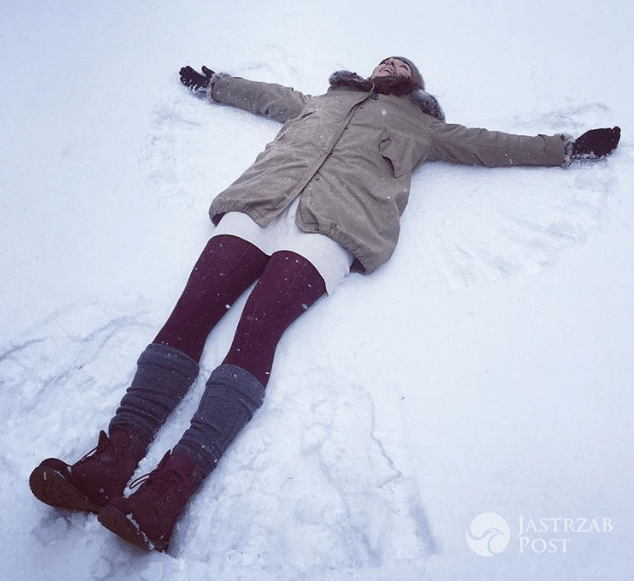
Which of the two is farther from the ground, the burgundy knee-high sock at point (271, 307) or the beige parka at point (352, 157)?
the beige parka at point (352, 157)

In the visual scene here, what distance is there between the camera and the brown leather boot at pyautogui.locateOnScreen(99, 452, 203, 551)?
39.9 inches

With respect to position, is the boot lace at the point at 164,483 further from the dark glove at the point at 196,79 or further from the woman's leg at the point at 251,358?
the dark glove at the point at 196,79

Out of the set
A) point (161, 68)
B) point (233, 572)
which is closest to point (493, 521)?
point (233, 572)

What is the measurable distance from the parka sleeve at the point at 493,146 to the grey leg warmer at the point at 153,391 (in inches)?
50.1

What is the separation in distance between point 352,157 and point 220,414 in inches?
38.4

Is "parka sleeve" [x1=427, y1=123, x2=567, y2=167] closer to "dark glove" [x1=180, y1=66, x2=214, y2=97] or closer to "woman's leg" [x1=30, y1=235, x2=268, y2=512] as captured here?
"woman's leg" [x1=30, y1=235, x2=268, y2=512]

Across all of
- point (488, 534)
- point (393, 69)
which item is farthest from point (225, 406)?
point (393, 69)

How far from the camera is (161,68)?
242cm

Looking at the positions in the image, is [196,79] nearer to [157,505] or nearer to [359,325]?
[359,325]

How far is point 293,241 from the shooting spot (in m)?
1.50

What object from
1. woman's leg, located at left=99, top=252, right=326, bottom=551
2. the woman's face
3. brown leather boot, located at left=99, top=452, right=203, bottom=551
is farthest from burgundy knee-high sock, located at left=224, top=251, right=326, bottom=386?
the woman's face

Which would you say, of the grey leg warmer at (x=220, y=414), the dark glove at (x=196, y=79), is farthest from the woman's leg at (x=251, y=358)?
the dark glove at (x=196, y=79)

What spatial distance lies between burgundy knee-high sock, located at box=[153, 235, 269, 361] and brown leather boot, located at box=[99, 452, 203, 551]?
0.33 m

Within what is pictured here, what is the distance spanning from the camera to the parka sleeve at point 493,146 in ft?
6.13
